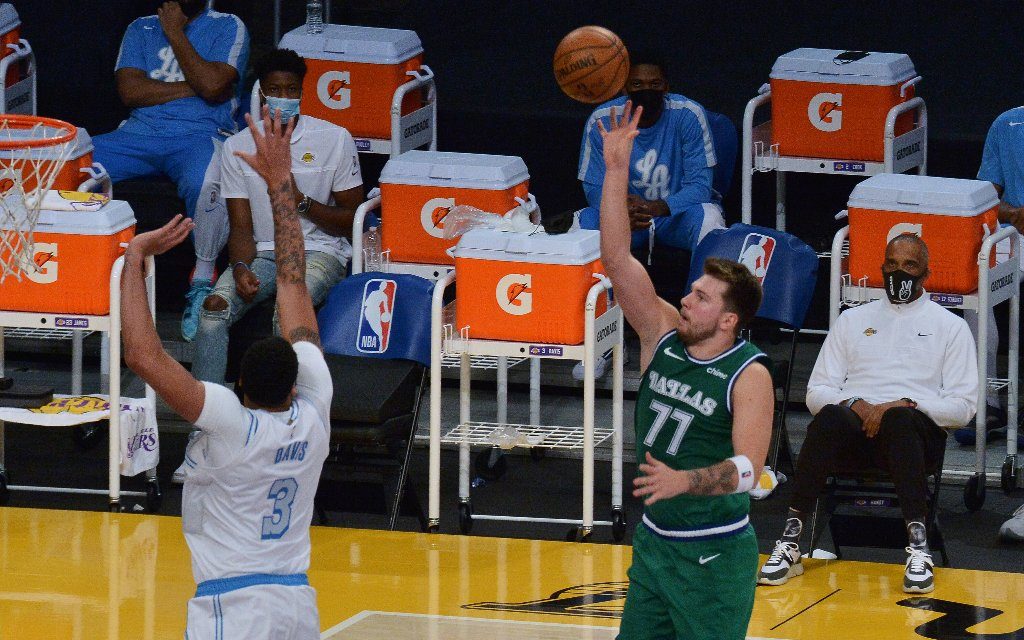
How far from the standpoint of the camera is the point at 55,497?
8.09 meters

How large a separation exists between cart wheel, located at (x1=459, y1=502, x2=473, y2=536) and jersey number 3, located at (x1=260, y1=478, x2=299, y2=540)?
282 centimetres

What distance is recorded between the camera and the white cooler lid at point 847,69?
9055mm

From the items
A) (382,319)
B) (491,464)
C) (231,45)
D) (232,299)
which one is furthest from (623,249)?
(231,45)

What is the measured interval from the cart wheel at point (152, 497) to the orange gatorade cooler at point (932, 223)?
2989mm

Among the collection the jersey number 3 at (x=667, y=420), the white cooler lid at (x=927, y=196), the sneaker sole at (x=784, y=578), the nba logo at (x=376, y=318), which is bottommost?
the sneaker sole at (x=784, y=578)

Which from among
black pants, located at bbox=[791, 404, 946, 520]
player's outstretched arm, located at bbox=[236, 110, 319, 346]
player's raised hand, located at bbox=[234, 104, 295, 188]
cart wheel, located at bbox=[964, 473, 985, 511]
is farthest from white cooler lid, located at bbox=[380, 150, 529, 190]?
player's raised hand, located at bbox=[234, 104, 295, 188]

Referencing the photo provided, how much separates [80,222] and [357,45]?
7.19 ft

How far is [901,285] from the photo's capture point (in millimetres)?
7312

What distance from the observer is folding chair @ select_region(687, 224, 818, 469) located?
26.3 ft

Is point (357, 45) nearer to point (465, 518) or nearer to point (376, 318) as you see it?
point (376, 318)

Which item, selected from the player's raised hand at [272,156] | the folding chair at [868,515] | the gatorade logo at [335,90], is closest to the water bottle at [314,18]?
the gatorade logo at [335,90]

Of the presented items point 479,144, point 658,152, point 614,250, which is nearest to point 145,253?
point 614,250

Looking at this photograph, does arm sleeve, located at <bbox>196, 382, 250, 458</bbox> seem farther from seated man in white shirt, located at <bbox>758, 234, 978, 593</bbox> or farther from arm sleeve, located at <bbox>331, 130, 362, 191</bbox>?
arm sleeve, located at <bbox>331, 130, 362, 191</bbox>

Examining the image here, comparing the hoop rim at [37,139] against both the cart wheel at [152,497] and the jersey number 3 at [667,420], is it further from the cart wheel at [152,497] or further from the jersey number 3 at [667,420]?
the jersey number 3 at [667,420]
